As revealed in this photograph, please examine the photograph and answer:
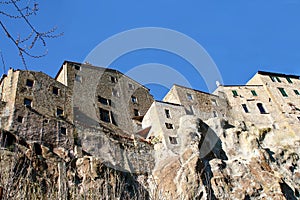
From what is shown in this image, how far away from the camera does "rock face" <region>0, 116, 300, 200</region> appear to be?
21.8 metres

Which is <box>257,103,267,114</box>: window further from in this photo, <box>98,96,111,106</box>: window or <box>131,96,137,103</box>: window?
<box>98,96,111,106</box>: window

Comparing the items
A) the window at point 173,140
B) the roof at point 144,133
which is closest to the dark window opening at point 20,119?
the roof at point 144,133

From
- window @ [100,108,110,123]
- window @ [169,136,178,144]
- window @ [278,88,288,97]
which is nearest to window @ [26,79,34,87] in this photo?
window @ [100,108,110,123]

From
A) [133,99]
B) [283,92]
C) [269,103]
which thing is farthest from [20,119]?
[283,92]

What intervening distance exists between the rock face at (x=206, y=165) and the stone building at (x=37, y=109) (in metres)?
1.67

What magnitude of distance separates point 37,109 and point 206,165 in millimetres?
15467

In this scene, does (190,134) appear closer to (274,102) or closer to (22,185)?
(274,102)

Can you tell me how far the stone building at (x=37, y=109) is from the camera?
24.8 metres

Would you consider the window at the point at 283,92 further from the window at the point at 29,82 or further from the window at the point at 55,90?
the window at the point at 29,82

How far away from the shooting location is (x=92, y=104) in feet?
112

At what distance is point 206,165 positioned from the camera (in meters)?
27.9

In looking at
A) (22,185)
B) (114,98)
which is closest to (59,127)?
(114,98)

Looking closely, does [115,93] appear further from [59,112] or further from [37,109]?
[37,109]

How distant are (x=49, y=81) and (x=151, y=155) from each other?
12147mm
